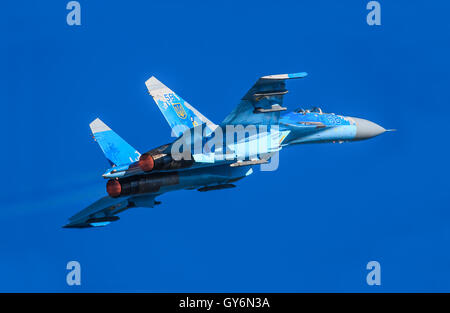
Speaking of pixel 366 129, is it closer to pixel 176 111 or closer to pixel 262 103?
pixel 262 103

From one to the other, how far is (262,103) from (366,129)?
6.08 meters

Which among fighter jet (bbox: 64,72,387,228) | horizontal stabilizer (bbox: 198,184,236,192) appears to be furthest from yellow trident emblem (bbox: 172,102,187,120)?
horizontal stabilizer (bbox: 198,184,236,192)

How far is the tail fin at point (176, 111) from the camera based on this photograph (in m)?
37.8

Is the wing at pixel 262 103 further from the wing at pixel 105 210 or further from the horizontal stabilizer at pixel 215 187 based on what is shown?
the wing at pixel 105 210

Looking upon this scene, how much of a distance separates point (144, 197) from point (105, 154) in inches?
92.8

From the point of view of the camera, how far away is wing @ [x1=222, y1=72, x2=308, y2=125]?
33.3 metres

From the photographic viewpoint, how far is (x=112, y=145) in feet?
115

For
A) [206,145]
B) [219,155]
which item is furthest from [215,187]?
[206,145]

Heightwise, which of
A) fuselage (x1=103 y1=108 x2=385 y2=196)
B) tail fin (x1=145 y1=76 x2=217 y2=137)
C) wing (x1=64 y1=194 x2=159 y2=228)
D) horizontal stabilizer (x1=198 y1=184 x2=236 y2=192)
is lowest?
wing (x1=64 y1=194 x2=159 y2=228)

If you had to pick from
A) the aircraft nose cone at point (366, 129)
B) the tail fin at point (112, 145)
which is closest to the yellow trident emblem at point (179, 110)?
the tail fin at point (112, 145)

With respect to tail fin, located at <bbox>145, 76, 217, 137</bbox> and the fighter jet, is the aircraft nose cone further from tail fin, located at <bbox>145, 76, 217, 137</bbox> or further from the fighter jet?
tail fin, located at <bbox>145, 76, 217, 137</bbox>

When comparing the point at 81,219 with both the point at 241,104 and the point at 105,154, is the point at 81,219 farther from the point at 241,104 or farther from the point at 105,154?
the point at 241,104

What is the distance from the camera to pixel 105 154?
35031 millimetres
